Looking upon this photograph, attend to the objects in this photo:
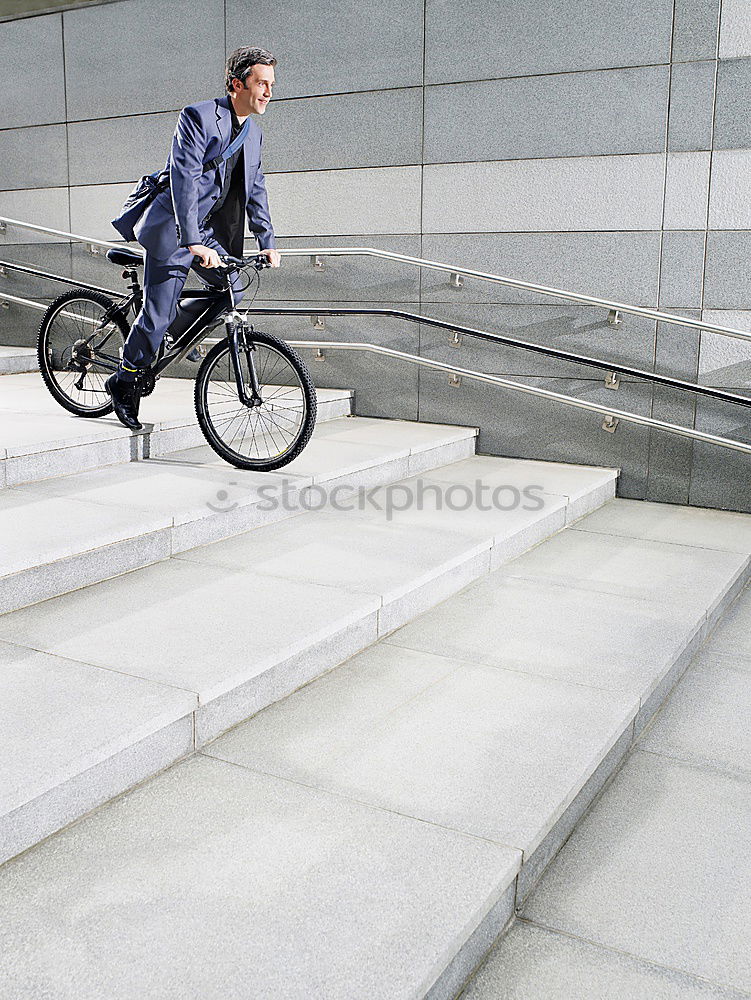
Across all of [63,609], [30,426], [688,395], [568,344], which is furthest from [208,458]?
[688,395]

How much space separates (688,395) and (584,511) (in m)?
0.90

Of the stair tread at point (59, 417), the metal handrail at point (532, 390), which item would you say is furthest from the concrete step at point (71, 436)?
the metal handrail at point (532, 390)

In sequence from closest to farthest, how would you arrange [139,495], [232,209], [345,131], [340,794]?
1. [340,794]
2. [139,495]
3. [232,209]
4. [345,131]

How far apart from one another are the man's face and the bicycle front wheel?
2.92ft

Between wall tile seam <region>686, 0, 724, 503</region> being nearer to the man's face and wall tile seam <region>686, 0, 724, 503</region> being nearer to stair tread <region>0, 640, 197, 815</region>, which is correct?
the man's face

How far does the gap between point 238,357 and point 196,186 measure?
0.69 metres

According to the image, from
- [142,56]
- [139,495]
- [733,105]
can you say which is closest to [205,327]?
[139,495]

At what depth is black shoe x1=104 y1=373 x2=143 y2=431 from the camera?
4.26 m

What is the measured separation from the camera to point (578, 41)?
16.6ft

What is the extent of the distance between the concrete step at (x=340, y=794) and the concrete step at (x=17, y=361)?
134 inches

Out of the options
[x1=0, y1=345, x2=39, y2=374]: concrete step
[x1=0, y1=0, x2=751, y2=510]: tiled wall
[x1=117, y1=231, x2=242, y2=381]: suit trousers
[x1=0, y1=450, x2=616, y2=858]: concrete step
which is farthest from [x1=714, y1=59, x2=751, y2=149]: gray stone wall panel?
[x1=0, y1=345, x2=39, y2=374]: concrete step

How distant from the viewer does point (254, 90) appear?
150 inches

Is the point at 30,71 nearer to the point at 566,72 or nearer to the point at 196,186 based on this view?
the point at 196,186

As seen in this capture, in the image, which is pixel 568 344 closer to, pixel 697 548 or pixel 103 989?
pixel 697 548
